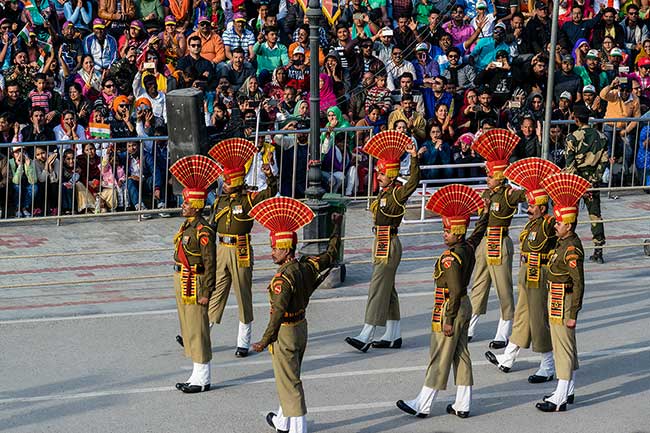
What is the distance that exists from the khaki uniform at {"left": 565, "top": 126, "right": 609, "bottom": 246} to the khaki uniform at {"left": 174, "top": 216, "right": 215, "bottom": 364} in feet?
22.1

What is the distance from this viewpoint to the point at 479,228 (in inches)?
535

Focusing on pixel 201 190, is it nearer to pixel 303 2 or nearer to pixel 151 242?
pixel 151 242

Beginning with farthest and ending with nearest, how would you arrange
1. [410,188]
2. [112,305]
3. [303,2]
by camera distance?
[303,2]
[112,305]
[410,188]

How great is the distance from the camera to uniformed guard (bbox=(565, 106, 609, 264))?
60.3 feet

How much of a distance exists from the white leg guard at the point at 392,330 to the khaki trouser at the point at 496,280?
34.0 inches

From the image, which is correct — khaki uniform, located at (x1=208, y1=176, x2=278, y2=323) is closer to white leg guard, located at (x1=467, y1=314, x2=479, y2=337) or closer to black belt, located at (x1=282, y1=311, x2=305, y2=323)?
white leg guard, located at (x1=467, y1=314, x2=479, y2=337)

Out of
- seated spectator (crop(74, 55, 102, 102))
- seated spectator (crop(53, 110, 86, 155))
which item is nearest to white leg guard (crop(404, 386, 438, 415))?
seated spectator (crop(53, 110, 86, 155))

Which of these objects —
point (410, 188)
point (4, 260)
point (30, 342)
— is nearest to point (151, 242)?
point (4, 260)

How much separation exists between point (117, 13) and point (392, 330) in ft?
33.9

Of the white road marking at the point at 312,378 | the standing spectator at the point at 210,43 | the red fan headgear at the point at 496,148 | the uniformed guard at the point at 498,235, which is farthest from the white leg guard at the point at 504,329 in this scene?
the standing spectator at the point at 210,43

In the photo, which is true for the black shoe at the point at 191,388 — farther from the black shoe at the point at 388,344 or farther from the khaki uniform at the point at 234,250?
the black shoe at the point at 388,344

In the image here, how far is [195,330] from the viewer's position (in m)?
13.5

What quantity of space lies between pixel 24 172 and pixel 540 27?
10065 millimetres

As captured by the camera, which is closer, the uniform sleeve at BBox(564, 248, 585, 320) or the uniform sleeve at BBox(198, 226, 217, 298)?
the uniform sleeve at BBox(564, 248, 585, 320)
